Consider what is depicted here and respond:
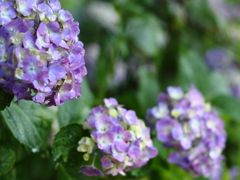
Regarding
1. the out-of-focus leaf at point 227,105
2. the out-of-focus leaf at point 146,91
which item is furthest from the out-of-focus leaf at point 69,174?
the out-of-focus leaf at point 227,105

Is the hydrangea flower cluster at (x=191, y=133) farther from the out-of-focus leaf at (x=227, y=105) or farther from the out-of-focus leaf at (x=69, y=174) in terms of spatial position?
the out-of-focus leaf at (x=227, y=105)

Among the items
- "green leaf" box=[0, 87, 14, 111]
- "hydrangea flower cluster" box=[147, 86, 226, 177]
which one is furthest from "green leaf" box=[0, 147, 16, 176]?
"hydrangea flower cluster" box=[147, 86, 226, 177]

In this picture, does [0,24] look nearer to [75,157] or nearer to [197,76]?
[75,157]

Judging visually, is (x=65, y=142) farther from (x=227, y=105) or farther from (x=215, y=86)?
(x=215, y=86)

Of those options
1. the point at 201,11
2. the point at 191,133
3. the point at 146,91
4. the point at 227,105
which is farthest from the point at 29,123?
the point at 201,11

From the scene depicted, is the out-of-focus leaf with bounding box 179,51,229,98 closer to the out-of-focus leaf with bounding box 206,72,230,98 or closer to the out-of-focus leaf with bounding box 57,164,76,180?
the out-of-focus leaf with bounding box 206,72,230,98

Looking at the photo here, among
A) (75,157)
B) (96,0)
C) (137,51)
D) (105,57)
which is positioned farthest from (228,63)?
(75,157)
